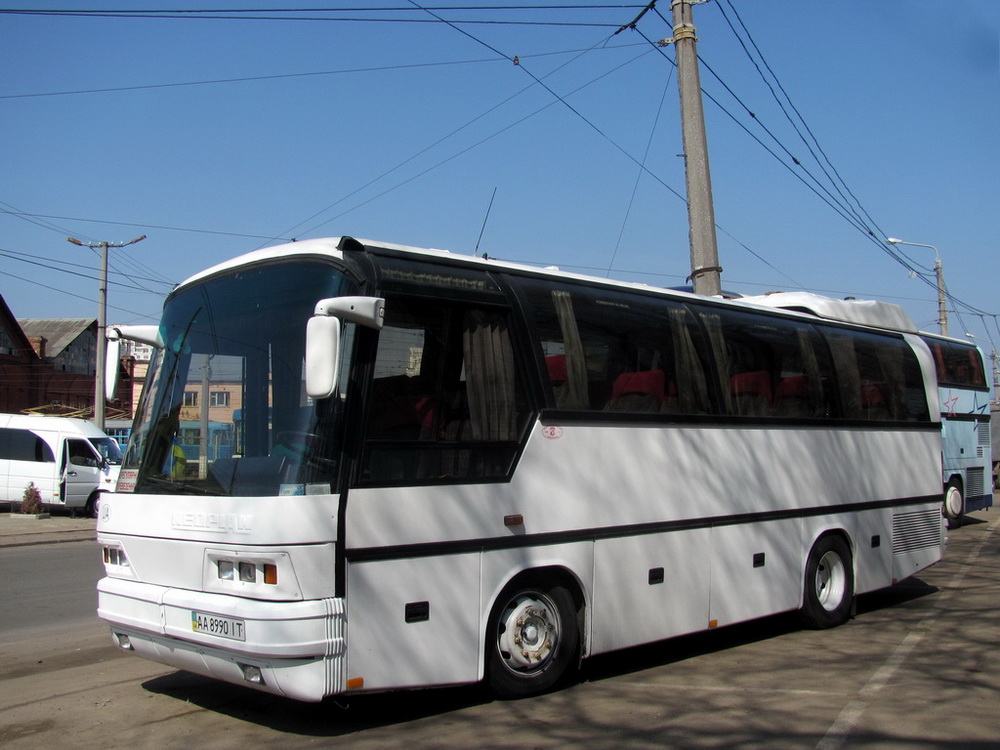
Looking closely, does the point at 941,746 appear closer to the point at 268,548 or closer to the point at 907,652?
the point at 907,652

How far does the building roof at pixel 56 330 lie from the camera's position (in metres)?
59.6

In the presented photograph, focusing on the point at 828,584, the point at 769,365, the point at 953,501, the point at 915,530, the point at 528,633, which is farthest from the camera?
the point at 953,501

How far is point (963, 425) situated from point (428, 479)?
1896 cm

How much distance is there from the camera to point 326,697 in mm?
5473

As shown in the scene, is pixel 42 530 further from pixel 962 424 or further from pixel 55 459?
pixel 962 424

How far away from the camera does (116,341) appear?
754 centimetres

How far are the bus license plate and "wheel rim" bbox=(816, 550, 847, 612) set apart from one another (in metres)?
6.50

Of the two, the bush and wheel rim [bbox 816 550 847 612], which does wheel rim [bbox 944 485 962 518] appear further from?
the bush

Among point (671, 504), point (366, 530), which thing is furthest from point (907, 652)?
point (366, 530)

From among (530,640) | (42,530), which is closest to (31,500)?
(42,530)

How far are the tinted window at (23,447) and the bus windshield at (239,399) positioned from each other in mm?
21457

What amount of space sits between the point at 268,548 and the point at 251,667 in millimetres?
734

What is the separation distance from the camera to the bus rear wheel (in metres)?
21.0

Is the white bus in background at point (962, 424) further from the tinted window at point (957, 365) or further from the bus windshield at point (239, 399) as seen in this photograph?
the bus windshield at point (239, 399)
